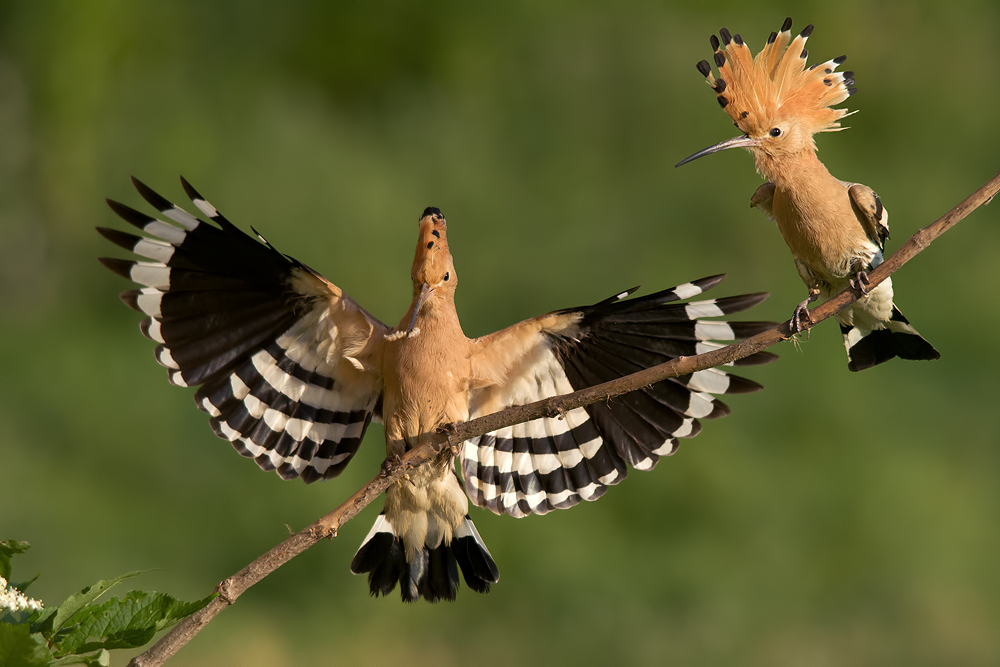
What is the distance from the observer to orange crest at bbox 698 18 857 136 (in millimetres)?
1336

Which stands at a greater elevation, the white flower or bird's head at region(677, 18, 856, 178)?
bird's head at region(677, 18, 856, 178)

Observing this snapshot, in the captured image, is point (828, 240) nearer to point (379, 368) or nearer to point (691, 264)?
point (379, 368)

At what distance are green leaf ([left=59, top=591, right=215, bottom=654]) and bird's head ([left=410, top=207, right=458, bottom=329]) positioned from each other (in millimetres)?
693

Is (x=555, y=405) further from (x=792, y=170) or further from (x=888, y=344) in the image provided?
(x=888, y=344)

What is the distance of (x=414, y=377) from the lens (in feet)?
6.01

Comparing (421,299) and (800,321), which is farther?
(421,299)

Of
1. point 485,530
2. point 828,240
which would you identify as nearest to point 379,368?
point 828,240

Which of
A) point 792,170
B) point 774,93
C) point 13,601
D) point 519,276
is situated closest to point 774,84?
point 774,93

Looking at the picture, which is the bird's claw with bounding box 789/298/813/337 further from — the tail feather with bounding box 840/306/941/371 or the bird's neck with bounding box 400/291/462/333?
the bird's neck with bounding box 400/291/462/333

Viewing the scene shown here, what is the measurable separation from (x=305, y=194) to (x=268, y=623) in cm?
233

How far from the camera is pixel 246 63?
20.2ft

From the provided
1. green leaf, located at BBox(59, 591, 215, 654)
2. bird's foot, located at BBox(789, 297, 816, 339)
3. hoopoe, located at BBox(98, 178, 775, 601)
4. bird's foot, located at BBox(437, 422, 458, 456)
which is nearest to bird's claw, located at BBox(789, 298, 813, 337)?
bird's foot, located at BBox(789, 297, 816, 339)

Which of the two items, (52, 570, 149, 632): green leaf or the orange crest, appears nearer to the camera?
(52, 570, 149, 632): green leaf

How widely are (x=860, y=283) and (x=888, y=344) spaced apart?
0.87 ft
